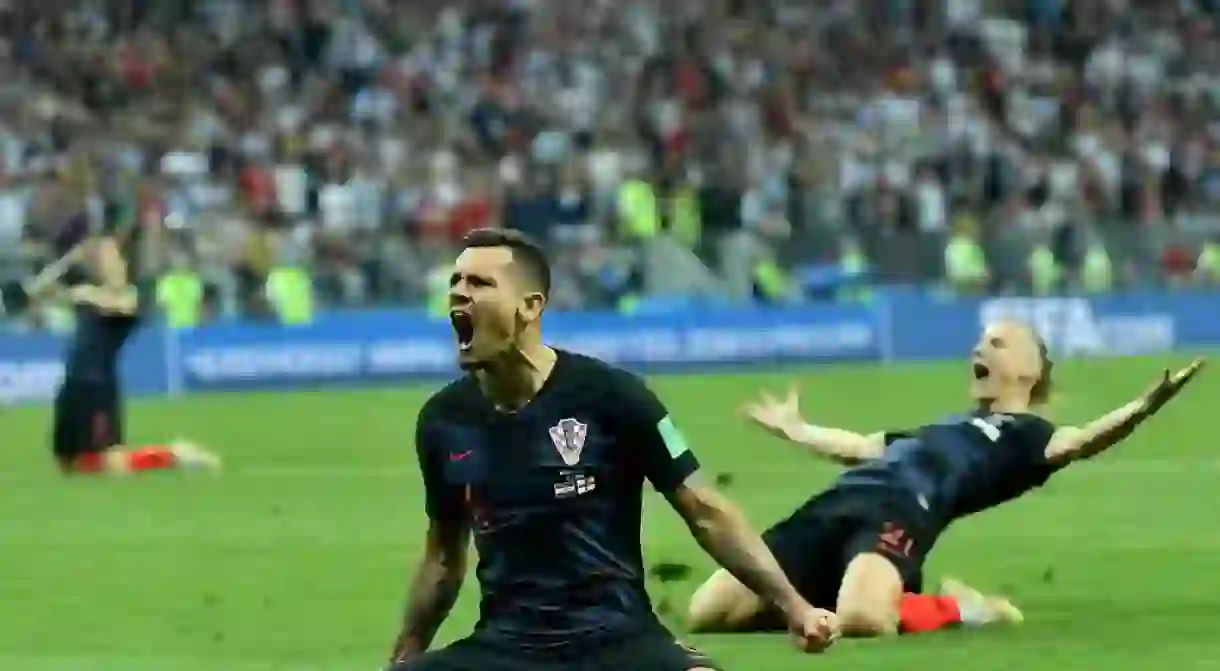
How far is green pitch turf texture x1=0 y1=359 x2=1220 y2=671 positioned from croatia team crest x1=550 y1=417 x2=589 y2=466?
2781mm

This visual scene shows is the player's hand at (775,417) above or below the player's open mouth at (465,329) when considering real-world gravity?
below

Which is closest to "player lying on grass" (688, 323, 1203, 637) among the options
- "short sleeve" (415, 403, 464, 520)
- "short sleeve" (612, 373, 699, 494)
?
"short sleeve" (415, 403, 464, 520)

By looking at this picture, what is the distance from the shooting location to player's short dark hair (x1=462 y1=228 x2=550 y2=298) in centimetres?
643

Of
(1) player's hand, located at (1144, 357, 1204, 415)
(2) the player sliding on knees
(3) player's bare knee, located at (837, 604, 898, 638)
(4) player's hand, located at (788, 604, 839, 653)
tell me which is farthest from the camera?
(2) the player sliding on knees

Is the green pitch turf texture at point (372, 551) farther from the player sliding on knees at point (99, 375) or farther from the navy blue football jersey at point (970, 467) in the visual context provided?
the navy blue football jersey at point (970, 467)

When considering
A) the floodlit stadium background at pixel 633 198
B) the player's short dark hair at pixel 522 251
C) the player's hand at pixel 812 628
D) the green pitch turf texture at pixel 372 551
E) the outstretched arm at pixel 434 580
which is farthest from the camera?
the floodlit stadium background at pixel 633 198

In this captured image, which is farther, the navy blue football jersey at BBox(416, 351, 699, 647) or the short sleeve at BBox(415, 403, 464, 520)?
the short sleeve at BBox(415, 403, 464, 520)

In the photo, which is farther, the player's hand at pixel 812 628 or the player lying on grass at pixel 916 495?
the player lying on grass at pixel 916 495

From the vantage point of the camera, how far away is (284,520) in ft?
50.3

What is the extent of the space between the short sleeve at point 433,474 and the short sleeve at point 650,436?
52 cm

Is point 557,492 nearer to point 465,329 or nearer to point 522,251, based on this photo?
point 465,329

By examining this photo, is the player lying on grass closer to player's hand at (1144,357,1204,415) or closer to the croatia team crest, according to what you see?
player's hand at (1144,357,1204,415)

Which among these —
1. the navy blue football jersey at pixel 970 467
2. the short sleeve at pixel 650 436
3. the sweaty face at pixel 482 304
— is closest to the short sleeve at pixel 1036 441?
the navy blue football jersey at pixel 970 467

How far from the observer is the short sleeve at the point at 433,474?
6676 millimetres
